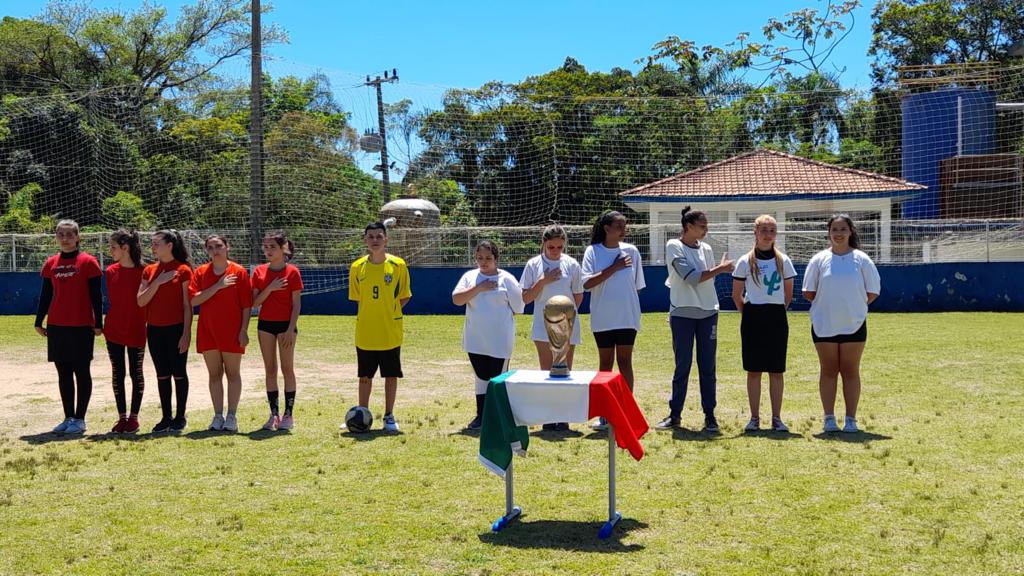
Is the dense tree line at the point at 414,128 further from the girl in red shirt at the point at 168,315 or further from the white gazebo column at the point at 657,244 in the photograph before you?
the girl in red shirt at the point at 168,315

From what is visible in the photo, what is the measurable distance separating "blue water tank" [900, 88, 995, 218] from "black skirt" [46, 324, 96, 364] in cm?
2621

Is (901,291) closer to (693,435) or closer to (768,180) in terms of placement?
(768,180)

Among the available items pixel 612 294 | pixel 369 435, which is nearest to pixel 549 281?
pixel 612 294

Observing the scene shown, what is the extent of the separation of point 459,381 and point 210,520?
19.6 ft

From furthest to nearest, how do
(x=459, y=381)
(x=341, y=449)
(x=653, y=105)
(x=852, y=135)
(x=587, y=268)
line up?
(x=852, y=135)
(x=653, y=105)
(x=459, y=381)
(x=587, y=268)
(x=341, y=449)

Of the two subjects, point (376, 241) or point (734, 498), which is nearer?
point (734, 498)

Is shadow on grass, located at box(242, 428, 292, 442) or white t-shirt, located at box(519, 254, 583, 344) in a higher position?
white t-shirt, located at box(519, 254, 583, 344)

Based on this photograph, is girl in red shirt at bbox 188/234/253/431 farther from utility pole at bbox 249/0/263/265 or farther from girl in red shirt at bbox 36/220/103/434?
utility pole at bbox 249/0/263/265

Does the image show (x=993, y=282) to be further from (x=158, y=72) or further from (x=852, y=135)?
(x=158, y=72)

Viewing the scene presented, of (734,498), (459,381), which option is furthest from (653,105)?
(734,498)

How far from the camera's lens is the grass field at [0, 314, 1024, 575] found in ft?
15.8

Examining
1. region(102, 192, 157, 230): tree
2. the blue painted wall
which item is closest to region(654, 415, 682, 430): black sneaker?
the blue painted wall

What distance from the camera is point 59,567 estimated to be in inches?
187

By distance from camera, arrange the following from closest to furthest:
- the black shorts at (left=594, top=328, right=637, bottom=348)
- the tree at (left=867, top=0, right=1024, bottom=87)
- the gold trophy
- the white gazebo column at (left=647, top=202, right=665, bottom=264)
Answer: the gold trophy → the black shorts at (left=594, top=328, right=637, bottom=348) → the white gazebo column at (left=647, top=202, right=665, bottom=264) → the tree at (left=867, top=0, right=1024, bottom=87)
